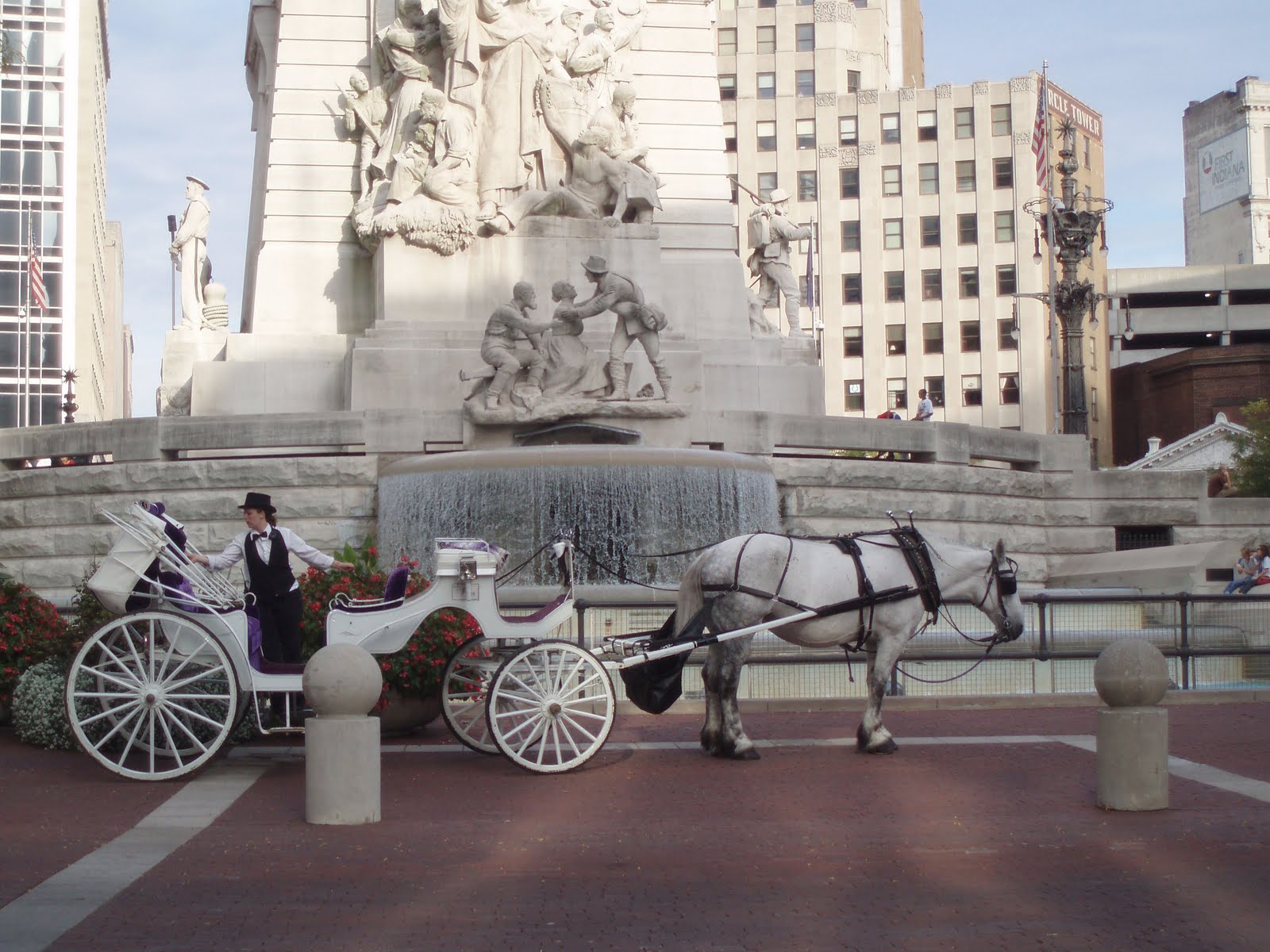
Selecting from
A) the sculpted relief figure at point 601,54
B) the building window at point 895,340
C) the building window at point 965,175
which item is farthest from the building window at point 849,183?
the sculpted relief figure at point 601,54

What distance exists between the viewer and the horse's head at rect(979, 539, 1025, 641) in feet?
44.9

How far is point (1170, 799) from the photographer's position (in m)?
11.5

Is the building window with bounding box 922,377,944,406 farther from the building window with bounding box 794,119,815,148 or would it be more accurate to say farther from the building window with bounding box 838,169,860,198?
the building window with bounding box 794,119,815,148

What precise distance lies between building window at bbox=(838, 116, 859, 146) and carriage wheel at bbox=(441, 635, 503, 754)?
3232 inches

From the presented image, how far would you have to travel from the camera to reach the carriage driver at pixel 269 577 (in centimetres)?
1294

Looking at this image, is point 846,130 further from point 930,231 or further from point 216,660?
point 216,660

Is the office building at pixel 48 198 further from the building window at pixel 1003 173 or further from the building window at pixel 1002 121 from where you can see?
the building window at pixel 1002 121

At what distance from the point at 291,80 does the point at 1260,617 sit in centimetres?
1911

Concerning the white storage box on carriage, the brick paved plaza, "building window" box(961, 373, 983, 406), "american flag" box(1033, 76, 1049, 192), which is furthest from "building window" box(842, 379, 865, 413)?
the white storage box on carriage

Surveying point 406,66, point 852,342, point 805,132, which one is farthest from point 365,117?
point 805,132

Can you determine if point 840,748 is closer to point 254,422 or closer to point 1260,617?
point 1260,617

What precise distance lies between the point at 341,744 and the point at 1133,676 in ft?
16.3

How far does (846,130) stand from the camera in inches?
3671

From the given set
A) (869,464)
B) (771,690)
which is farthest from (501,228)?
(771,690)
